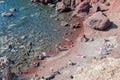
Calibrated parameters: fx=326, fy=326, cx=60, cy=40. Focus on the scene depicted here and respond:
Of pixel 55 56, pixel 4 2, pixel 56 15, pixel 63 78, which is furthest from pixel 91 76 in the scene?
pixel 4 2

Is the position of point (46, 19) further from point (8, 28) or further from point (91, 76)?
point (91, 76)

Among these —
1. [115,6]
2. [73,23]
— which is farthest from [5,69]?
[115,6]

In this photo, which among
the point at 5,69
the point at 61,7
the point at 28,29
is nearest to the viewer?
the point at 5,69

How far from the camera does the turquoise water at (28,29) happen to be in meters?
38.6

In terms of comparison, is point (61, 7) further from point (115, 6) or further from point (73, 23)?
point (115, 6)

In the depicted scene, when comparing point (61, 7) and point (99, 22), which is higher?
point (61, 7)

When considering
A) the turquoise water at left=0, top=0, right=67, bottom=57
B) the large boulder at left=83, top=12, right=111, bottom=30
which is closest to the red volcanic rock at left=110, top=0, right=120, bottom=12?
the large boulder at left=83, top=12, right=111, bottom=30

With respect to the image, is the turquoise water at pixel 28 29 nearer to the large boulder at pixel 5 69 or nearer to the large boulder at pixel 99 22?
the large boulder at pixel 5 69

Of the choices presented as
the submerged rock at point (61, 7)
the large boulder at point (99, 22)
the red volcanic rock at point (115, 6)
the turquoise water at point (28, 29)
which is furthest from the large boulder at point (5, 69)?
the red volcanic rock at point (115, 6)

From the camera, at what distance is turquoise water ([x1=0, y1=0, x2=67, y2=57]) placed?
38594 mm

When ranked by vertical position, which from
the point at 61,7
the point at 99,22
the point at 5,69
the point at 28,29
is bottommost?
the point at 5,69

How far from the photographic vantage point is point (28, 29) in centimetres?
4275

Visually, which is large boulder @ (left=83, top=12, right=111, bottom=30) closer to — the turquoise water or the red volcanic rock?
the red volcanic rock

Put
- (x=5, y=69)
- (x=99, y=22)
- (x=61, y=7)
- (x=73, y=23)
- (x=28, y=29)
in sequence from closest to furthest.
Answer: (x=5, y=69), (x=99, y=22), (x=28, y=29), (x=73, y=23), (x=61, y=7)
